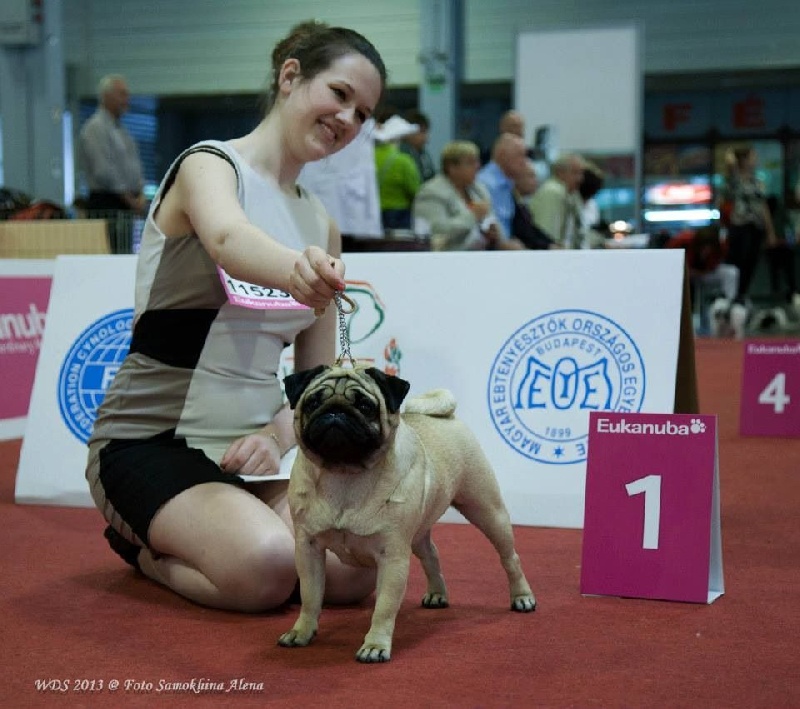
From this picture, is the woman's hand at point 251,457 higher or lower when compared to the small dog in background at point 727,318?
higher

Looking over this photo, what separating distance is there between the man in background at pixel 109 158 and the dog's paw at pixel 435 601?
19.2 feet

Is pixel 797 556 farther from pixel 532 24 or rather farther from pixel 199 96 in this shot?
pixel 199 96

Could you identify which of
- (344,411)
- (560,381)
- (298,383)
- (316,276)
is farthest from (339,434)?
(560,381)

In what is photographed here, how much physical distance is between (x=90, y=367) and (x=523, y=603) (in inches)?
71.0

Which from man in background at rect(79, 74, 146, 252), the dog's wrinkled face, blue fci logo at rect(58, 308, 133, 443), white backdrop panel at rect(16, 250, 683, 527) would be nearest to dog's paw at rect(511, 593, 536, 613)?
the dog's wrinkled face

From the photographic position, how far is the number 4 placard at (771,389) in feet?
16.8

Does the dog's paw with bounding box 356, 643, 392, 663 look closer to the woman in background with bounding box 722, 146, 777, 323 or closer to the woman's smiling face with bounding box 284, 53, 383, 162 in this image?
the woman's smiling face with bounding box 284, 53, 383, 162

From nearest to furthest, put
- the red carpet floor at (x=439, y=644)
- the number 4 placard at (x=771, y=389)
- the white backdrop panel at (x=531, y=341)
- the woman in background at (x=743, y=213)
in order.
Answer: the red carpet floor at (x=439, y=644), the white backdrop panel at (x=531, y=341), the number 4 placard at (x=771, y=389), the woman in background at (x=743, y=213)

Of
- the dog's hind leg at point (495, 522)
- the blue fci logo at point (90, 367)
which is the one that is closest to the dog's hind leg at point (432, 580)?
the dog's hind leg at point (495, 522)

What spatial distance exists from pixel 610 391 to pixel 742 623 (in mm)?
1070

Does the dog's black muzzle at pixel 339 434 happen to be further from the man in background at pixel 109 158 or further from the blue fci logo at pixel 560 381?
the man in background at pixel 109 158

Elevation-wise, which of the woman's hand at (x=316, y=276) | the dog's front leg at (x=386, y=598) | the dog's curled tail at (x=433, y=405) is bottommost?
the dog's front leg at (x=386, y=598)

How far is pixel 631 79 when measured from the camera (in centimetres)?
1187

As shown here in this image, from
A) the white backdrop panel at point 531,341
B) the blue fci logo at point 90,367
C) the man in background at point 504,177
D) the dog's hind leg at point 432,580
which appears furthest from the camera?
the man in background at point 504,177
